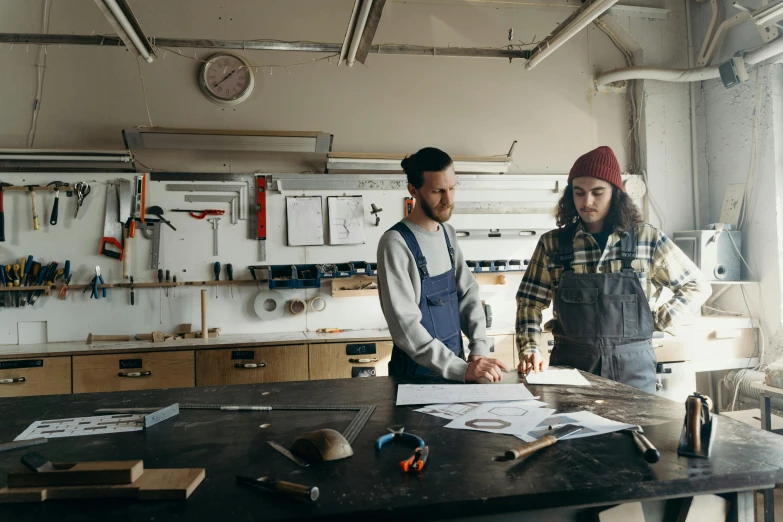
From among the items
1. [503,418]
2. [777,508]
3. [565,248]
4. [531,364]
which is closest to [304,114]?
[565,248]

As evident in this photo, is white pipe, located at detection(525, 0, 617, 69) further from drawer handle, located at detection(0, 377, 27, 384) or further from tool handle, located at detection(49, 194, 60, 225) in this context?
drawer handle, located at detection(0, 377, 27, 384)

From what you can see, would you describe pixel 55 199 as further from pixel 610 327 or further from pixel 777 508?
pixel 777 508

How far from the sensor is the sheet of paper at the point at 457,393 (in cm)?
161

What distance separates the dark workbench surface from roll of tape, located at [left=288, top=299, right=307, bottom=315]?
7.82 feet

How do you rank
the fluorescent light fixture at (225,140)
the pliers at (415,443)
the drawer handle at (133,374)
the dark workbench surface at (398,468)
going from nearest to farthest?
the dark workbench surface at (398,468) → the pliers at (415,443) → the drawer handle at (133,374) → the fluorescent light fixture at (225,140)

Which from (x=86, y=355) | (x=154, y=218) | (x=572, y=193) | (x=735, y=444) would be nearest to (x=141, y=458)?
(x=735, y=444)

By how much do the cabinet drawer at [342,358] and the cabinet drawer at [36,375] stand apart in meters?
1.43

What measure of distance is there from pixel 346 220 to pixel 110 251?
1637 mm

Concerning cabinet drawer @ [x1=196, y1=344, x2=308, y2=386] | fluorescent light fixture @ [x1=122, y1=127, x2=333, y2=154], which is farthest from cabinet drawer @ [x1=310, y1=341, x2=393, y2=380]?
fluorescent light fixture @ [x1=122, y1=127, x2=333, y2=154]

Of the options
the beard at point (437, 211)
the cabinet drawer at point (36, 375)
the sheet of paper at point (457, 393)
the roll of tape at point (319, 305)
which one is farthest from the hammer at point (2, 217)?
the sheet of paper at point (457, 393)

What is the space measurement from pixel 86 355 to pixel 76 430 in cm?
214

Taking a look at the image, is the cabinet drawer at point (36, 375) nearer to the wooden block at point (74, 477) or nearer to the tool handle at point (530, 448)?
the wooden block at point (74, 477)

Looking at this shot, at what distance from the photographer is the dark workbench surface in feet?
3.15

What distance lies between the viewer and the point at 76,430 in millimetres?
1420
